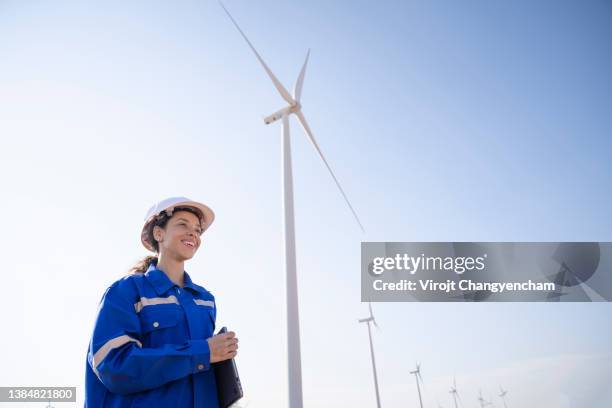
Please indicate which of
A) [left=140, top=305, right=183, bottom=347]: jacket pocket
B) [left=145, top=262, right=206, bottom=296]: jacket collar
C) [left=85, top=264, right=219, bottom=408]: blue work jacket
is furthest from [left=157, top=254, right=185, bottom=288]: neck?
[left=140, top=305, right=183, bottom=347]: jacket pocket

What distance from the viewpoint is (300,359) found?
12.5 metres

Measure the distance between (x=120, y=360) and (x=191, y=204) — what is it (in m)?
1.64

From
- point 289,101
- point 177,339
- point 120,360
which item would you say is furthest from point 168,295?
point 289,101

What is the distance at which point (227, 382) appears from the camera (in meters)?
3.48

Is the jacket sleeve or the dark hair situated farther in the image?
the dark hair

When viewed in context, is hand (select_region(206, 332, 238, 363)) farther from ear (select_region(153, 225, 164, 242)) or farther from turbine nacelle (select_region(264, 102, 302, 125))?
turbine nacelle (select_region(264, 102, 302, 125))

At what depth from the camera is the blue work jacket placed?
9.90 ft

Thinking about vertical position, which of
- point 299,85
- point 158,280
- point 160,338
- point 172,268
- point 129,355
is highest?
point 299,85

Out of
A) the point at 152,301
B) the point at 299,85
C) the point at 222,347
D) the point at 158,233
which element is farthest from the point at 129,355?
the point at 299,85

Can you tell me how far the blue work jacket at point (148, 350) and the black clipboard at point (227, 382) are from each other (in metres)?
0.06

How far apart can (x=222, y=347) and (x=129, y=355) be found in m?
0.68

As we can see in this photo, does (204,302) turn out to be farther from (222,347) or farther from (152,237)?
(152,237)

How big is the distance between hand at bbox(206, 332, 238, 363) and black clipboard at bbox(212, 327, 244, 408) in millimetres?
115

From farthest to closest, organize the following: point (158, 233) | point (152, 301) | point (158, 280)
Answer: point (158, 233) → point (158, 280) → point (152, 301)
